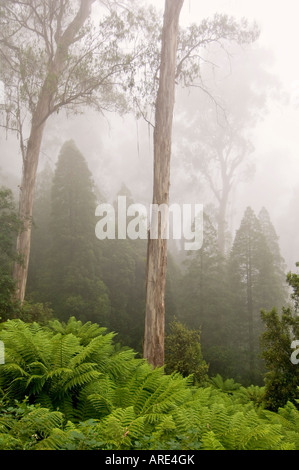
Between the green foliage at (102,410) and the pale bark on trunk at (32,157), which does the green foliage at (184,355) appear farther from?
the green foliage at (102,410)

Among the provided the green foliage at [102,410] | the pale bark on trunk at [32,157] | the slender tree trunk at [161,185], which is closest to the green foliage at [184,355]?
the slender tree trunk at [161,185]

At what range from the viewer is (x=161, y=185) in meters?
8.43

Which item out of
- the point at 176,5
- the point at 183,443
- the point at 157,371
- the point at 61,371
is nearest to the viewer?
the point at 183,443

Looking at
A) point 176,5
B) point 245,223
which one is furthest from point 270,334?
point 245,223

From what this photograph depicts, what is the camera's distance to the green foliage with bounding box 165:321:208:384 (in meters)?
11.8

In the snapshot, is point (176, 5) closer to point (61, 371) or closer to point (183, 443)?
point (61, 371)

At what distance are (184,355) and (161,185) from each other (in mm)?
6415

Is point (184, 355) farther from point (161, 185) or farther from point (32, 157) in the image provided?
point (32, 157)

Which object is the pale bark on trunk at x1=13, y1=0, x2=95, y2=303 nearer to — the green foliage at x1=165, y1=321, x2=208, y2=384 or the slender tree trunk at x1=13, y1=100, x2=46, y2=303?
the slender tree trunk at x1=13, y1=100, x2=46, y2=303

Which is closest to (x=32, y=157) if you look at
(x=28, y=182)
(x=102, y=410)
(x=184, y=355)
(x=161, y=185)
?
(x=28, y=182)

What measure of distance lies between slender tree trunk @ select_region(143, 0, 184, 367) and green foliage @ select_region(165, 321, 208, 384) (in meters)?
4.36

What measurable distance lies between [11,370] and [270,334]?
494cm

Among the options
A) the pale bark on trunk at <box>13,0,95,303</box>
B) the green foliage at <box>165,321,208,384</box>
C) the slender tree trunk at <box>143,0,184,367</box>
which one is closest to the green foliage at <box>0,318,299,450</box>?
the slender tree trunk at <box>143,0,184,367</box>

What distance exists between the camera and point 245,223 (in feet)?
76.2
